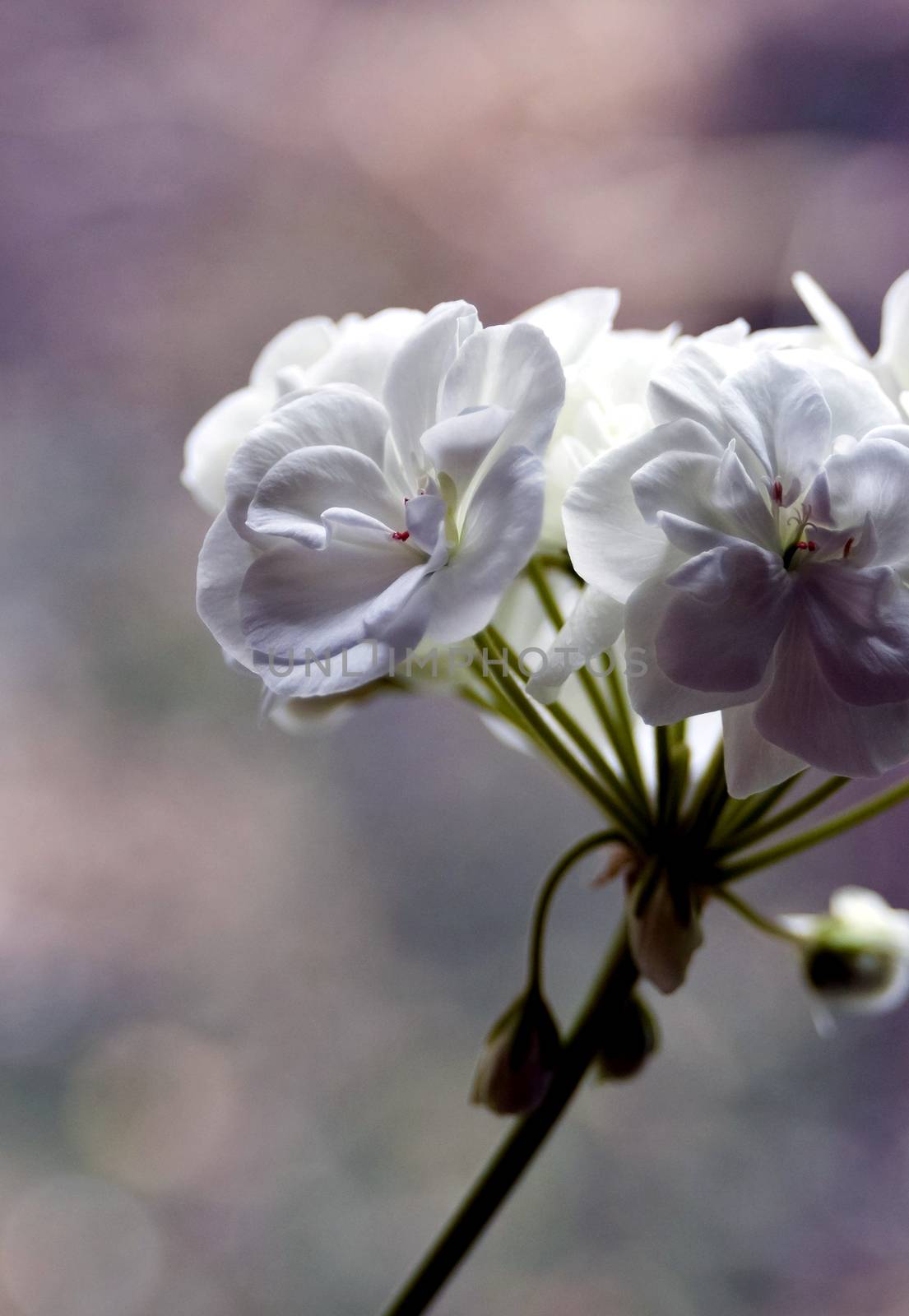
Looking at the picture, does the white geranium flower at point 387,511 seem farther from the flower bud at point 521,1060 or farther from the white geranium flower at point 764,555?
the flower bud at point 521,1060

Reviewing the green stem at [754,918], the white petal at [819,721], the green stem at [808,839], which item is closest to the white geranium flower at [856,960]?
the green stem at [754,918]

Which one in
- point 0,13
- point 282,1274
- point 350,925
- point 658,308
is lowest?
point 282,1274

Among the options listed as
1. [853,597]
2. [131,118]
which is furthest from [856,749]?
[131,118]

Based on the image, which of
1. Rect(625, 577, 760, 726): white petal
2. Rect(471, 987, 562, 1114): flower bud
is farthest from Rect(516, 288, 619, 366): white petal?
Rect(471, 987, 562, 1114): flower bud

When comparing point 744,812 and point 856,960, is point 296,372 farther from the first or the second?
point 856,960

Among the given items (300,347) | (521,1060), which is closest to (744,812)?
(521,1060)

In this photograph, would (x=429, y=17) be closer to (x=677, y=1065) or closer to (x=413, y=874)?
(x=413, y=874)

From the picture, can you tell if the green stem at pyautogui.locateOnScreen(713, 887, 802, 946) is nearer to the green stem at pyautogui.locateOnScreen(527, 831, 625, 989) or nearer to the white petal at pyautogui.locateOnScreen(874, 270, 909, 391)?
the green stem at pyautogui.locateOnScreen(527, 831, 625, 989)
